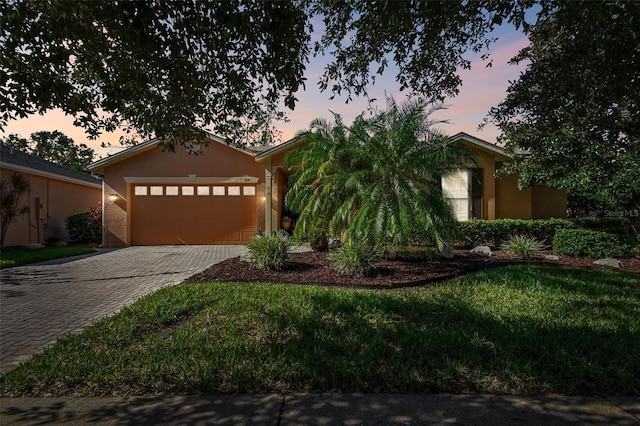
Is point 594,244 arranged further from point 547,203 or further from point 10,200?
point 10,200

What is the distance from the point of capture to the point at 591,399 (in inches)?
107

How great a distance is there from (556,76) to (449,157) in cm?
244

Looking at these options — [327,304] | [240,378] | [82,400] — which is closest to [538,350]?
[327,304]

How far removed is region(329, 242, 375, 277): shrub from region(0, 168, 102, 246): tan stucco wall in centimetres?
1453

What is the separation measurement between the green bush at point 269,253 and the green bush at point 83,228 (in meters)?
12.3

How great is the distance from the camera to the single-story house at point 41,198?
1444cm

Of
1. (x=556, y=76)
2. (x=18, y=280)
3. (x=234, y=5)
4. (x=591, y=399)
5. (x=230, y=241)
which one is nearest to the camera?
(x=591, y=399)

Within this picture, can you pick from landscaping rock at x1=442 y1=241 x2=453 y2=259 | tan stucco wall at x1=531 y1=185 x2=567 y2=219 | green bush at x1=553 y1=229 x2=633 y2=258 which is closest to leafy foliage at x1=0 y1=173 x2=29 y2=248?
landscaping rock at x1=442 y1=241 x2=453 y2=259

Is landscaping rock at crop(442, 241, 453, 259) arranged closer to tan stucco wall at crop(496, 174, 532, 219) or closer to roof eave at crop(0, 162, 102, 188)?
tan stucco wall at crop(496, 174, 532, 219)

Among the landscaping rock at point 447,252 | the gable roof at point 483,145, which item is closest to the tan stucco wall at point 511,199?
the gable roof at point 483,145

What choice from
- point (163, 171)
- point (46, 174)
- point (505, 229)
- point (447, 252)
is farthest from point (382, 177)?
point (46, 174)

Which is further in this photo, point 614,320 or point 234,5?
point 614,320

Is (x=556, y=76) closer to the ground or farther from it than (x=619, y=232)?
farther from it

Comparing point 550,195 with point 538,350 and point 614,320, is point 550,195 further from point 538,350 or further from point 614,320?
point 538,350
